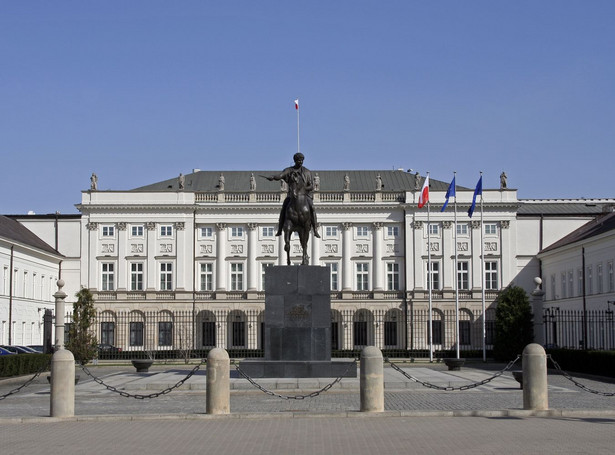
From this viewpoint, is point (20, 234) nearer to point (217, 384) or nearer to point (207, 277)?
point (207, 277)

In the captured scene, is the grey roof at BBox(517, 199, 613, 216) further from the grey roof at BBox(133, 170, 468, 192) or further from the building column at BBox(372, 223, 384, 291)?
the building column at BBox(372, 223, 384, 291)

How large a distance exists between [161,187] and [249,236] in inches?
387

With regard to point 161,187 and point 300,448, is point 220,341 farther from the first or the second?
point 300,448

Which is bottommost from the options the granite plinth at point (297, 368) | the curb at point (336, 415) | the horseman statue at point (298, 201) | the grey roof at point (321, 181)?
the curb at point (336, 415)

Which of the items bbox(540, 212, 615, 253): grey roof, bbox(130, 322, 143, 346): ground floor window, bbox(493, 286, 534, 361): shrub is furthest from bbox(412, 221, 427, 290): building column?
bbox(130, 322, 143, 346): ground floor window

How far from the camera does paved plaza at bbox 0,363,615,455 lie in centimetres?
1477

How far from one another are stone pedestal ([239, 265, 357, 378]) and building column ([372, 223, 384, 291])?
55.5 m

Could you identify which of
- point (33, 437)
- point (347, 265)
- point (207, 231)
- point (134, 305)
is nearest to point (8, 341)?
point (134, 305)

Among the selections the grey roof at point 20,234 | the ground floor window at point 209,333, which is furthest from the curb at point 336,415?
the ground floor window at point 209,333

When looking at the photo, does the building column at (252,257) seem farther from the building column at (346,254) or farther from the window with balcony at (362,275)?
the window with balcony at (362,275)

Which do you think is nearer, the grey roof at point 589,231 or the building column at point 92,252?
the grey roof at point 589,231

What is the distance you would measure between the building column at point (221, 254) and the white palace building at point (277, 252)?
0.09 m

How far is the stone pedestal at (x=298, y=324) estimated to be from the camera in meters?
26.8

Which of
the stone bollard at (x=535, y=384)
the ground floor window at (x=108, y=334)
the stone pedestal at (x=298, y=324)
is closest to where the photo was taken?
the stone bollard at (x=535, y=384)
